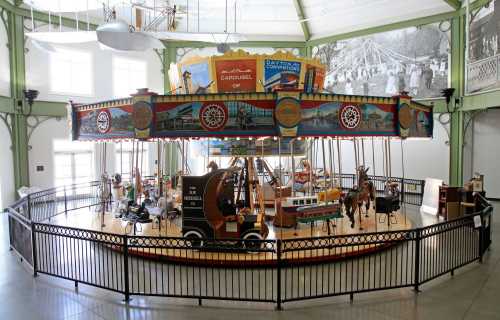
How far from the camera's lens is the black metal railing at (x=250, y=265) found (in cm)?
607

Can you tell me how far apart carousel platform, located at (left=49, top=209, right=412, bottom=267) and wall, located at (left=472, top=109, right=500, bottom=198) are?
6026 mm

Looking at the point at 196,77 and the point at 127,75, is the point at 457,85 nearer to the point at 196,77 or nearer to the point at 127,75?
the point at 196,77

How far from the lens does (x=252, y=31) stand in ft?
67.0

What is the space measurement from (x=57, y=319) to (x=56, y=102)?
13.1 m

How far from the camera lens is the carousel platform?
601cm

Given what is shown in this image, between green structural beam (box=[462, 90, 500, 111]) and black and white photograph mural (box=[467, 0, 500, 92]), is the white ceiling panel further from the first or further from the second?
green structural beam (box=[462, 90, 500, 111])

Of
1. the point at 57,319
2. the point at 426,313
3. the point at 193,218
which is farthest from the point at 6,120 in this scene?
the point at 426,313

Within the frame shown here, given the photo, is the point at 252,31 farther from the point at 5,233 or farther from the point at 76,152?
the point at 5,233

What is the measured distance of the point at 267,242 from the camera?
6.25 m

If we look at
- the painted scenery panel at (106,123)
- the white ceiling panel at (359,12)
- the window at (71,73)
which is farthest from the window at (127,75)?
the painted scenery panel at (106,123)

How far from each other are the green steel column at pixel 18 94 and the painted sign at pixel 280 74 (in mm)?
11223

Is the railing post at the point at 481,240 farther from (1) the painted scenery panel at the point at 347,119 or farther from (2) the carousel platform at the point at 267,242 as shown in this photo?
(1) the painted scenery panel at the point at 347,119

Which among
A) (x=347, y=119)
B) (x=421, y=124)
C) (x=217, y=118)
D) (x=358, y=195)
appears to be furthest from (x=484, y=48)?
(x=217, y=118)

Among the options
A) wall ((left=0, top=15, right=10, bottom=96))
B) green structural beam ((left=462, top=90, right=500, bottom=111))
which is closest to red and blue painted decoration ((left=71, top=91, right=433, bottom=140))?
green structural beam ((left=462, top=90, right=500, bottom=111))
